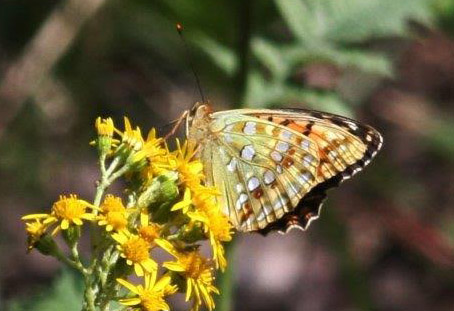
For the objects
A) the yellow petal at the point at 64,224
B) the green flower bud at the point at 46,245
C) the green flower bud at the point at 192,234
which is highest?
the yellow petal at the point at 64,224

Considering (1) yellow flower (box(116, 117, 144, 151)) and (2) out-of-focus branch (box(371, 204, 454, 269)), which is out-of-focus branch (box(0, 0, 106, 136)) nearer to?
(1) yellow flower (box(116, 117, 144, 151))

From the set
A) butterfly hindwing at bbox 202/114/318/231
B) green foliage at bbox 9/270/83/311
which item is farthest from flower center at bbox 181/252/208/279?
green foliage at bbox 9/270/83/311

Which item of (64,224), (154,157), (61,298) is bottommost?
(61,298)

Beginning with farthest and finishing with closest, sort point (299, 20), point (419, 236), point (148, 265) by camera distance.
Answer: point (419, 236) → point (299, 20) → point (148, 265)

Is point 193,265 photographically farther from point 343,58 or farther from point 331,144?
point 343,58

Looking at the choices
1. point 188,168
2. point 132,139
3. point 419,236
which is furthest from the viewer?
point 419,236

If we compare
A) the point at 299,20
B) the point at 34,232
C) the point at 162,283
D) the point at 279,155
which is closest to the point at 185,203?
the point at 162,283

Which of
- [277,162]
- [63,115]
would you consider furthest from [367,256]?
[277,162]

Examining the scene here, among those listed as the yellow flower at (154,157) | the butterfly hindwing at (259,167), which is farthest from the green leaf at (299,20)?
the yellow flower at (154,157)

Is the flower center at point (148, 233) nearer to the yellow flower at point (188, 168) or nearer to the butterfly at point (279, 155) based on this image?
the yellow flower at point (188, 168)
